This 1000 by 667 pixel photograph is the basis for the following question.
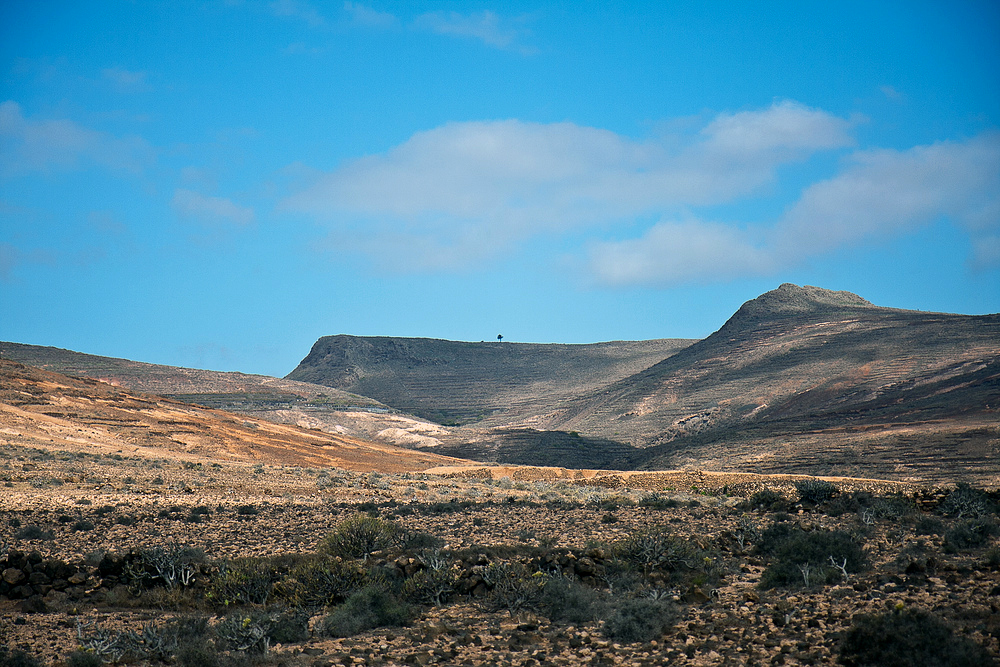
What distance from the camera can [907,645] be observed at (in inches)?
321

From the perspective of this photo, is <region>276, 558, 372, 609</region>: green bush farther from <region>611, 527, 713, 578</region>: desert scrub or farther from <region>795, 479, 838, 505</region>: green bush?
<region>795, 479, 838, 505</region>: green bush

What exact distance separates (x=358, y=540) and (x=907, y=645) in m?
9.29

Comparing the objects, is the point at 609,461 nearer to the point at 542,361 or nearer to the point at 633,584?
the point at 633,584

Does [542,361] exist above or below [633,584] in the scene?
above

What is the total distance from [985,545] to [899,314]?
90.8m

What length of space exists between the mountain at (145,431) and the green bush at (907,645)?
32.2 m

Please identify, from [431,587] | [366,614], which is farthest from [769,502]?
[366,614]

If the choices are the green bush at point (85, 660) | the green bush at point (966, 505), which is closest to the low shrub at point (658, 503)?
the green bush at point (966, 505)

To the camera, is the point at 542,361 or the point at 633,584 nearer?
the point at 633,584

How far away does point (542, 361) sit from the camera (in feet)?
473

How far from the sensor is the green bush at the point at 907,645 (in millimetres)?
7832

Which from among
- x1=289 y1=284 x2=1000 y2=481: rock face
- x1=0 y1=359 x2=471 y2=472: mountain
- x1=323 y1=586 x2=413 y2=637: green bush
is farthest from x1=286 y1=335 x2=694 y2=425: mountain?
x1=323 y1=586 x2=413 y2=637: green bush

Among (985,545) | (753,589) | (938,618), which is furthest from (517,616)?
(985,545)

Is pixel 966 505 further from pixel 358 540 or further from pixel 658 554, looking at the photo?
pixel 358 540
